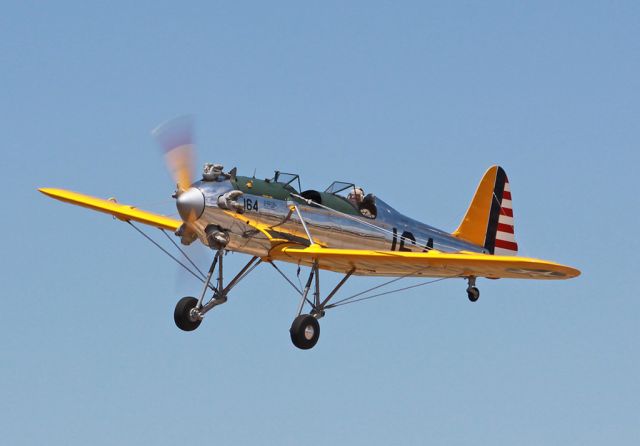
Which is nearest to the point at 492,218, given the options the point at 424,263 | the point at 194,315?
the point at 424,263

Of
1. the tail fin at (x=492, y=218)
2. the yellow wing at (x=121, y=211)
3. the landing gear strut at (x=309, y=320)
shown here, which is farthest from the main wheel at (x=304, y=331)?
the tail fin at (x=492, y=218)

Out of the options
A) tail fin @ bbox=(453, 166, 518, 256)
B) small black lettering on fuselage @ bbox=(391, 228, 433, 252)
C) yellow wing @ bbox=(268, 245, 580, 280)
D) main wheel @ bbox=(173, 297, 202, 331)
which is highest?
tail fin @ bbox=(453, 166, 518, 256)

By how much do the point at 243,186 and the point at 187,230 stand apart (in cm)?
142

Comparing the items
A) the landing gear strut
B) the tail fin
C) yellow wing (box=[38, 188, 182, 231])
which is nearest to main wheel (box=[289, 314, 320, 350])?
the landing gear strut

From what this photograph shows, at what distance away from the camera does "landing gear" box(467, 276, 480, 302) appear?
3187 centimetres

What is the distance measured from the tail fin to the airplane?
248 centimetres

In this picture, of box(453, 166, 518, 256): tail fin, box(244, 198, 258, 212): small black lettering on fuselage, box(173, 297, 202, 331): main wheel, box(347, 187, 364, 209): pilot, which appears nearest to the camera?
box(244, 198, 258, 212): small black lettering on fuselage

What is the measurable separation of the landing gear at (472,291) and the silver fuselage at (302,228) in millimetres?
930

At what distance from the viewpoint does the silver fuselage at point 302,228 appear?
27891mm

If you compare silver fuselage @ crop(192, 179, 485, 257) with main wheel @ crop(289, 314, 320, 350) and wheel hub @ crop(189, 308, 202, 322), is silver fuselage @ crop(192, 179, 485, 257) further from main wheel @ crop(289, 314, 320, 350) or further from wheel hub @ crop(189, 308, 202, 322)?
main wheel @ crop(289, 314, 320, 350)

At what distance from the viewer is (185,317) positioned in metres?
28.8

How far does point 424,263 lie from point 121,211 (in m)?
7.00

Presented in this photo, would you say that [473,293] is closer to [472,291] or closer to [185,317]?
[472,291]

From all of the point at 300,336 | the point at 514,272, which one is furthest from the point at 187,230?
the point at 514,272
